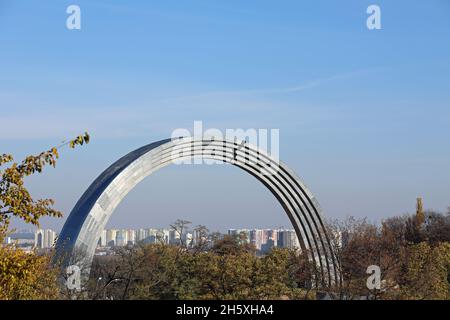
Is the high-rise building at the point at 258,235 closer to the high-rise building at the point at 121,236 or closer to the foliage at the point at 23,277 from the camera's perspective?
the high-rise building at the point at 121,236

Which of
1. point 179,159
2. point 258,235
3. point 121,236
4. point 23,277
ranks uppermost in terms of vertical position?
point 179,159

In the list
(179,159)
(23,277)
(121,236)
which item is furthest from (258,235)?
(23,277)

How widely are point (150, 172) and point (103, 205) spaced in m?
1.48

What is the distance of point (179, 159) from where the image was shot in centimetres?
1761

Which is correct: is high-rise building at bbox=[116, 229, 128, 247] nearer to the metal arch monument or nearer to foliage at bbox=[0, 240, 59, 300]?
the metal arch monument

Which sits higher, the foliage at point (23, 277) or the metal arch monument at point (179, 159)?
the metal arch monument at point (179, 159)

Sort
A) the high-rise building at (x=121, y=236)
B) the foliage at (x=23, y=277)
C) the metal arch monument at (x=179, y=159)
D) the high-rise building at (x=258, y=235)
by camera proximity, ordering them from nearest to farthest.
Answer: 1. the foliage at (x=23, y=277)
2. the metal arch monument at (x=179, y=159)
3. the high-rise building at (x=121, y=236)
4. the high-rise building at (x=258, y=235)

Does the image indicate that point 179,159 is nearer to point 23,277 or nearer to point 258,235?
point 23,277

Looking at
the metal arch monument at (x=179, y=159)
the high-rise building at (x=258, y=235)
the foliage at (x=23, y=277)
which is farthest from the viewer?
the high-rise building at (x=258, y=235)

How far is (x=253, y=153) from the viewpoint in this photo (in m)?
18.6

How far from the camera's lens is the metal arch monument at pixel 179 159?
16.2 m

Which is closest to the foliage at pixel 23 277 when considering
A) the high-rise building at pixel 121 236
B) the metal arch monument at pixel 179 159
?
the metal arch monument at pixel 179 159

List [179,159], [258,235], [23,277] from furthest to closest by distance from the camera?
[258,235] < [179,159] < [23,277]

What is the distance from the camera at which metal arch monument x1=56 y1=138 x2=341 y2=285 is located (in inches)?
640
